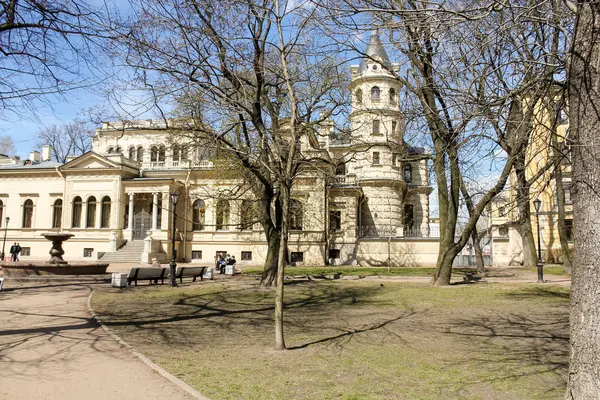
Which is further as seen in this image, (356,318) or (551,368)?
(356,318)

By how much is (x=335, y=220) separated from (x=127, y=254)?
1704 centimetres

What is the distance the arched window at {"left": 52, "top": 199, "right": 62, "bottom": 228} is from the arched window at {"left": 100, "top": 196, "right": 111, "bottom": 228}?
4.66 metres

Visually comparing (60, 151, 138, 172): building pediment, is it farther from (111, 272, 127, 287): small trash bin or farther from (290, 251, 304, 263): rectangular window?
(111, 272, 127, 287): small trash bin

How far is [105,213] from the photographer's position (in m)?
40.0

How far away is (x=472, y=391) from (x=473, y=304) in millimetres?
9162

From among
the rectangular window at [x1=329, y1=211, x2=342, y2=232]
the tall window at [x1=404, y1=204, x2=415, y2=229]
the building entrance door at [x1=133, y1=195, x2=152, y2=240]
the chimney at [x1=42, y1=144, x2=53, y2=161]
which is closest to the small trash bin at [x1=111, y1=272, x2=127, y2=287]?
the building entrance door at [x1=133, y1=195, x2=152, y2=240]

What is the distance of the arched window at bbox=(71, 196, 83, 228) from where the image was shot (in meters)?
40.1

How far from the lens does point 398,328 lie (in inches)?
420

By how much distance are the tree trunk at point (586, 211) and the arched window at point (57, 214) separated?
4353 cm

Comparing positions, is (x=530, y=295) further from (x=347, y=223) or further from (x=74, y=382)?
(x=347, y=223)

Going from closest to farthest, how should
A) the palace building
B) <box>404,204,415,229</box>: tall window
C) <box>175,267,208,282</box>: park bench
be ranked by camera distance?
<box>175,267,208,282</box>: park bench
the palace building
<box>404,204,415,229</box>: tall window

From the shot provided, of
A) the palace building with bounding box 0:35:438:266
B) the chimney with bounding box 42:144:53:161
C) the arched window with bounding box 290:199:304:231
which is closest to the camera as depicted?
the arched window with bounding box 290:199:304:231

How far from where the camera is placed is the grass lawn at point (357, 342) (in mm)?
6270

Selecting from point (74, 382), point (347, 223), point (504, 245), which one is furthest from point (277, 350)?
point (504, 245)
